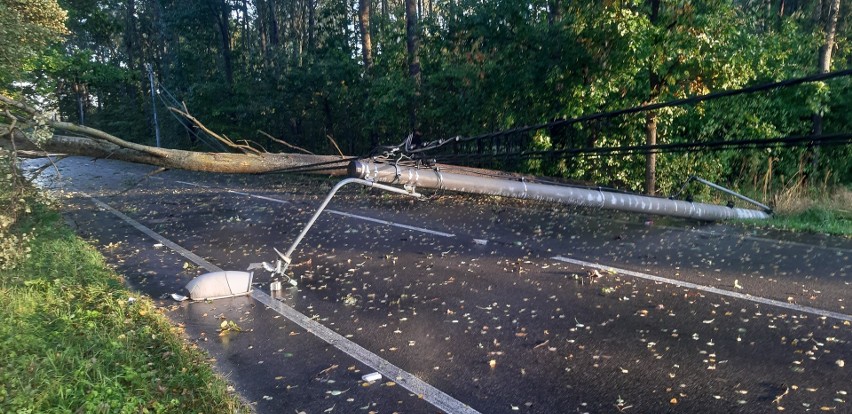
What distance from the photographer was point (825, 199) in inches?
460

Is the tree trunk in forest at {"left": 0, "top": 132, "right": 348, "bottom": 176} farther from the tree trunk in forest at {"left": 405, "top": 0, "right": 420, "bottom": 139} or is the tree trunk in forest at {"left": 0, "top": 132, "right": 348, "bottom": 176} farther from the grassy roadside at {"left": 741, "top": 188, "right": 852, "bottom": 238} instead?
the tree trunk in forest at {"left": 405, "top": 0, "right": 420, "bottom": 139}

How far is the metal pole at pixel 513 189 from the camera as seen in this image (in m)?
6.83

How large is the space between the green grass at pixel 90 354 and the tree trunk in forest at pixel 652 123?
33.6 ft

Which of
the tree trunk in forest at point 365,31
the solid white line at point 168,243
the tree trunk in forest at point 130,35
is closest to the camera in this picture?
the solid white line at point 168,243

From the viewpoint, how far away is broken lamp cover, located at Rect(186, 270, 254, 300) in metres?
A: 7.02

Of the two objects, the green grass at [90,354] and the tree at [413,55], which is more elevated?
the tree at [413,55]

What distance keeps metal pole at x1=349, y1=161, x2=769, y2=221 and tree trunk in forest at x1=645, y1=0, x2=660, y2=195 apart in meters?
4.11

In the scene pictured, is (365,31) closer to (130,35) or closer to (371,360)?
(371,360)

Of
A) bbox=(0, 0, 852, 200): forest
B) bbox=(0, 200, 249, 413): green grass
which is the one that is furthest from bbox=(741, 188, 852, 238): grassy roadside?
bbox=(0, 200, 249, 413): green grass

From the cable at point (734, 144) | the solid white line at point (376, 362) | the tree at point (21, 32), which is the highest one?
the tree at point (21, 32)

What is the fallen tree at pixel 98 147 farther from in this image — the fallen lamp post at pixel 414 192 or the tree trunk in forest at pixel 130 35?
the tree trunk in forest at pixel 130 35

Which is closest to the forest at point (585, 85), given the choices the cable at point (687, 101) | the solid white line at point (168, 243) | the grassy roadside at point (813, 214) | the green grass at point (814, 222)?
the cable at point (687, 101)

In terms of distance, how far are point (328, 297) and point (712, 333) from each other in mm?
4084

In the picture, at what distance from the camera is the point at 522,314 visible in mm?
6230
